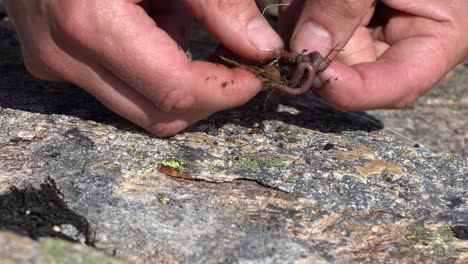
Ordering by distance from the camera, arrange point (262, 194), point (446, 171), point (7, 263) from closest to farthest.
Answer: point (7, 263) < point (262, 194) < point (446, 171)

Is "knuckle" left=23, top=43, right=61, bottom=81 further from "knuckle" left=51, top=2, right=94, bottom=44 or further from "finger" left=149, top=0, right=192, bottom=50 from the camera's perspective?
"finger" left=149, top=0, right=192, bottom=50

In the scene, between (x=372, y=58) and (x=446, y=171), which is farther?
(x=372, y=58)

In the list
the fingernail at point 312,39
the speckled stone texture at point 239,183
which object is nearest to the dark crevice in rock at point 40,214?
the speckled stone texture at point 239,183

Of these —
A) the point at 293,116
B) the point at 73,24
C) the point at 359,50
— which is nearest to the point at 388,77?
the point at 359,50

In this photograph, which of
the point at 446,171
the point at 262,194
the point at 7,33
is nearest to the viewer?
the point at 262,194

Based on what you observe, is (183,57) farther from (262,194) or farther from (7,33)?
(7,33)

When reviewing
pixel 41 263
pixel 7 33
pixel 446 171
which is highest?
pixel 41 263

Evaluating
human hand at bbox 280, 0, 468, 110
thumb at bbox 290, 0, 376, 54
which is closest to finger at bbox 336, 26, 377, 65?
human hand at bbox 280, 0, 468, 110

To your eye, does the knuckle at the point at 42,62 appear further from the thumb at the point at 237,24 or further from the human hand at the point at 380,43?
the human hand at the point at 380,43

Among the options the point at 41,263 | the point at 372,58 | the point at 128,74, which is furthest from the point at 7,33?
the point at 41,263
